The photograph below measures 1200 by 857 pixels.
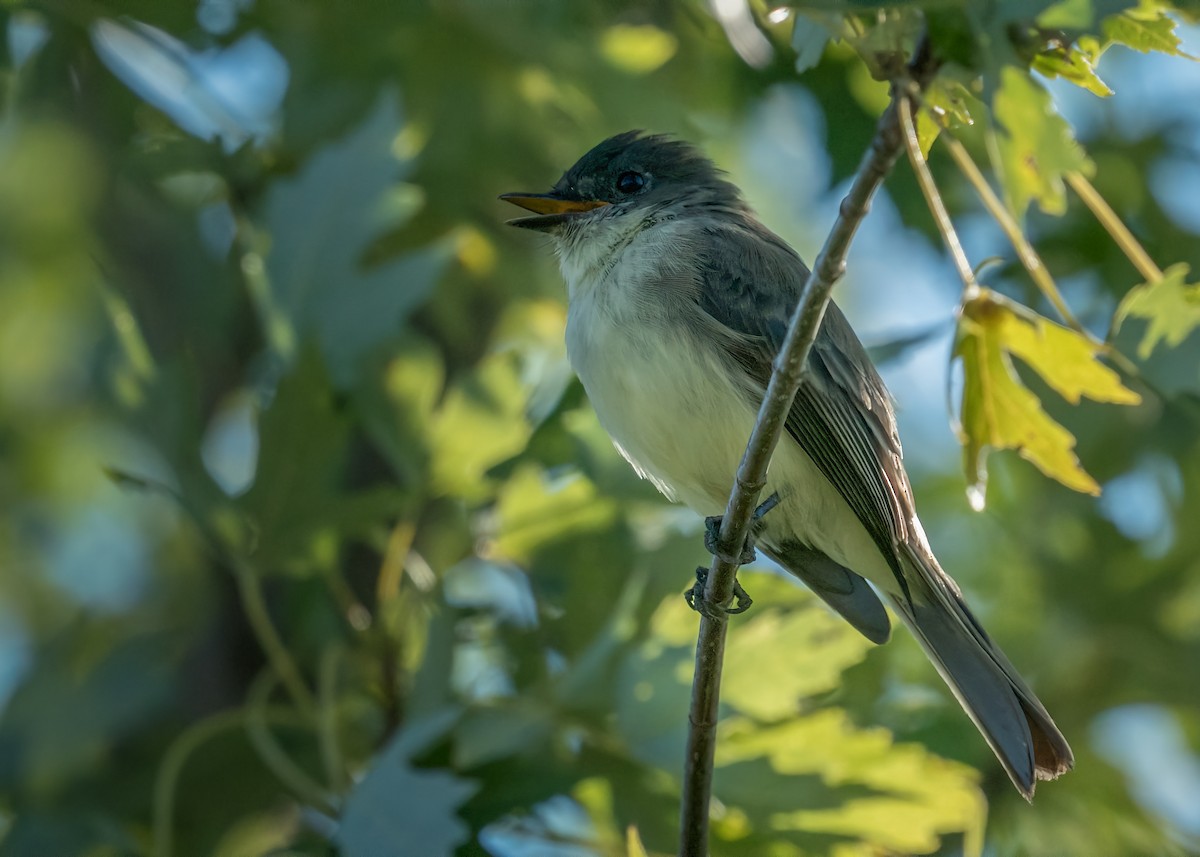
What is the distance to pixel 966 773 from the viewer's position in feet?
8.84

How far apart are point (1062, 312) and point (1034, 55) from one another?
45 centimetres

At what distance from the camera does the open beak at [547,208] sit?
3305mm

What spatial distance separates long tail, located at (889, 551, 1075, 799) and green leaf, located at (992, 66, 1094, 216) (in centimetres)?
118

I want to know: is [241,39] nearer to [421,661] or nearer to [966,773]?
[421,661]

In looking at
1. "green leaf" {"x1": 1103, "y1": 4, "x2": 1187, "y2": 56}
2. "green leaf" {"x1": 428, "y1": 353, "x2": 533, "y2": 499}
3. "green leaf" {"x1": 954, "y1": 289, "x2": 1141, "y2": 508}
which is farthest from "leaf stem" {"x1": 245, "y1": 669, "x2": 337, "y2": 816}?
"green leaf" {"x1": 1103, "y1": 4, "x2": 1187, "y2": 56}

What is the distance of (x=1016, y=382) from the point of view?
1822 millimetres

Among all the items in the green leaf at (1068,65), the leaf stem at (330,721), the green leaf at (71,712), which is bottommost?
the green leaf at (71,712)

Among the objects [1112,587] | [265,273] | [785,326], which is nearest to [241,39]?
[265,273]

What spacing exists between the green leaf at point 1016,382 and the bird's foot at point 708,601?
0.45m

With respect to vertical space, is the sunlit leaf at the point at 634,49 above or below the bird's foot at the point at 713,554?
above

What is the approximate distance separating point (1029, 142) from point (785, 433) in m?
1.30

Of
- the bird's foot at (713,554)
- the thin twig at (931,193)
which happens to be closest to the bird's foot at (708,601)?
the bird's foot at (713,554)

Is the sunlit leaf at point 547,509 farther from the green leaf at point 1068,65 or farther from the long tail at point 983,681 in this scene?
the green leaf at point 1068,65

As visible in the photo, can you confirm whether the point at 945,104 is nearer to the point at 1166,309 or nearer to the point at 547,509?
the point at 1166,309
